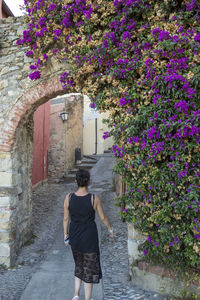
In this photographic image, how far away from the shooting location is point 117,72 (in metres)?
3.59

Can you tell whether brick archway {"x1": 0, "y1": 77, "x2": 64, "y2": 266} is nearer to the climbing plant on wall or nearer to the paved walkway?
the paved walkway

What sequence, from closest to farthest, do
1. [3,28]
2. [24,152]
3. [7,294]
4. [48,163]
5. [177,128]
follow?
[177,128] < [7,294] < [3,28] < [24,152] < [48,163]

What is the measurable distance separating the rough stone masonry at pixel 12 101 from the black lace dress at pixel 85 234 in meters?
1.80

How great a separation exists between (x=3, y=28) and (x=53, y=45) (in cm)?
93

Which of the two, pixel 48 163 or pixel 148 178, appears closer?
pixel 148 178

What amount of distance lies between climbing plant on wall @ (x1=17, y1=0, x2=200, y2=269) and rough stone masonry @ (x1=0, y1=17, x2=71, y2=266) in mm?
468

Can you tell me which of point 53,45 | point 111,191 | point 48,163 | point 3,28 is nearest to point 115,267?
point 53,45

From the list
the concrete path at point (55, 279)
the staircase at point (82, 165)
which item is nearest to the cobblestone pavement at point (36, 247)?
the concrete path at point (55, 279)

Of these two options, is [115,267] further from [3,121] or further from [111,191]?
[111,191]

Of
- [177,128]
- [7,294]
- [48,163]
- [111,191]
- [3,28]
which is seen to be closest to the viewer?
[177,128]

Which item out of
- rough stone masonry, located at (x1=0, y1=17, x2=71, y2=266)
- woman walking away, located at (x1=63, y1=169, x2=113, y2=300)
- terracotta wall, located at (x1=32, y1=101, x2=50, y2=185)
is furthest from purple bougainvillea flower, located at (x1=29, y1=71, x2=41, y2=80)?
terracotta wall, located at (x1=32, y1=101, x2=50, y2=185)

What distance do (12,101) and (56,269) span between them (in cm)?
265

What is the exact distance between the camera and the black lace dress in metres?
2.94

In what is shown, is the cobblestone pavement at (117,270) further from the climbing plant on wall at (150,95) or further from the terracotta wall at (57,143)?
the terracotta wall at (57,143)
